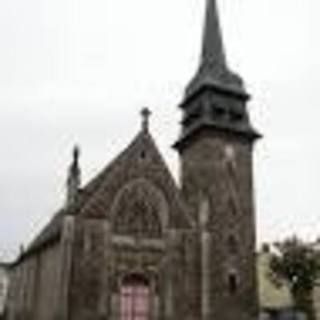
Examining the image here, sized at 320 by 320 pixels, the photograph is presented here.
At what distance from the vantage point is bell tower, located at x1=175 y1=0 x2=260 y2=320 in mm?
35094

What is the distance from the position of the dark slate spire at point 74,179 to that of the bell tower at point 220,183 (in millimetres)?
7324

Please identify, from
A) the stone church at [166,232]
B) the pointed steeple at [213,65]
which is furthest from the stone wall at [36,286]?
the pointed steeple at [213,65]

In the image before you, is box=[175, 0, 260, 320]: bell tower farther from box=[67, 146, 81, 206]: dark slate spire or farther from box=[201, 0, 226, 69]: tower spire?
box=[67, 146, 81, 206]: dark slate spire

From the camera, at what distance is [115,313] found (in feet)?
105

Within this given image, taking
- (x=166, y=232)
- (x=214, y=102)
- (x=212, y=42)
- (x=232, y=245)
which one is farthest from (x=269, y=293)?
(x=212, y=42)

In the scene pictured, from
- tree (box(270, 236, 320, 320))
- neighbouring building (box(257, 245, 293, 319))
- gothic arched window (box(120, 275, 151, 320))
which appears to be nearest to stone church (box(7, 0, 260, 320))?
gothic arched window (box(120, 275, 151, 320))

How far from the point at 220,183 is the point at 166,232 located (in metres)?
5.21

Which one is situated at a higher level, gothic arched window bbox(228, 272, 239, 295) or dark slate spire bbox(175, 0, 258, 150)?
dark slate spire bbox(175, 0, 258, 150)

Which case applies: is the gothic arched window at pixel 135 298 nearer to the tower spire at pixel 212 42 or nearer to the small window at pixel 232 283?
the small window at pixel 232 283

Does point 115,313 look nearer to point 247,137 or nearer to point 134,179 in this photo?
point 134,179

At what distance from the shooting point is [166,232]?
113 ft

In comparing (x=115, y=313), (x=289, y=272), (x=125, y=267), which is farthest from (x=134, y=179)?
(x=289, y=272)

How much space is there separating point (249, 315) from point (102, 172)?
11753 millimetres

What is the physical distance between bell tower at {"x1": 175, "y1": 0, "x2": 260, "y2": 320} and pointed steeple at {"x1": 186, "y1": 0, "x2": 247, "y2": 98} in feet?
0.22
